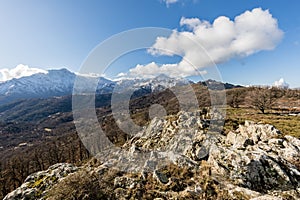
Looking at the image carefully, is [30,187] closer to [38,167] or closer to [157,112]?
[157,112]

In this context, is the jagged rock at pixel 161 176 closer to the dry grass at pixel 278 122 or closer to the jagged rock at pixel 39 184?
the jagged rock at pixel 39 184

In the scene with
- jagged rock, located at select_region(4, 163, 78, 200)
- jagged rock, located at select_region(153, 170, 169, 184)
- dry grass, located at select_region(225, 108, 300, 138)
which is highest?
dry grass, located at select_region(225, 108, 300, 138)

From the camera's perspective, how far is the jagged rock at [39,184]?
1934 centimetres

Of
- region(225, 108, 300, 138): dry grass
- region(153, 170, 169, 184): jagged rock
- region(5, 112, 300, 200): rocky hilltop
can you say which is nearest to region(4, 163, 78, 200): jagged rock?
region(5, 112, 300, 200): rocky hilltop

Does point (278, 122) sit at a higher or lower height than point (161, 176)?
higher

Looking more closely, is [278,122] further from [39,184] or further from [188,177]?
[39,184]

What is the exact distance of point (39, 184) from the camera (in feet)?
69.8

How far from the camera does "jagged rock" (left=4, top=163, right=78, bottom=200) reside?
19344mm

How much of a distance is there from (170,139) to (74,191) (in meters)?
17.6

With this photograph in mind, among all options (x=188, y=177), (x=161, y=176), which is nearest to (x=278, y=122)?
(x=188, y=177)

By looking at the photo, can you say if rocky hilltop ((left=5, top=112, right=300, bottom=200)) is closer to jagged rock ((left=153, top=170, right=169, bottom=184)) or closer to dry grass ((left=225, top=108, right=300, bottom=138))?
jagged rock ((left=153, top=170, right=169, bottom=184))

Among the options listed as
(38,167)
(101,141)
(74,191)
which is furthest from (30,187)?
(101,141)

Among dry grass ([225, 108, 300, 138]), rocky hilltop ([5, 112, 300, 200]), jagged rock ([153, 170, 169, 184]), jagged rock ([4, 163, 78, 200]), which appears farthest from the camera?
dry grass ([225, 108, 300, 138])

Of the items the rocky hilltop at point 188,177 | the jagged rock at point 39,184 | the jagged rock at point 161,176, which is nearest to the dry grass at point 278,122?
the rocky hilltop at point 188,177
